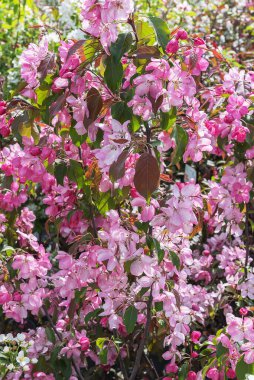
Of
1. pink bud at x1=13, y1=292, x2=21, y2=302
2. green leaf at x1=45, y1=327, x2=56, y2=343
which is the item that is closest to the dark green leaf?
pink bud at x1=13, y1=292, x2=21, y2=302

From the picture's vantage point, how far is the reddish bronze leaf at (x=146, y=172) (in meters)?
1.58

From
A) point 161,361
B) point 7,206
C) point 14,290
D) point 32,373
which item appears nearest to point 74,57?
point 7,206

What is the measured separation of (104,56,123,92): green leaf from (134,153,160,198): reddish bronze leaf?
21 cm

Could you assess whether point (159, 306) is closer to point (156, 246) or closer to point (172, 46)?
point (156, 246)

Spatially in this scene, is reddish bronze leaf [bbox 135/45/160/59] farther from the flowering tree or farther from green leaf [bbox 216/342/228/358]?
green leaf [bbox 216/342/228/358]

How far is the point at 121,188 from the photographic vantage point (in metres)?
1.88

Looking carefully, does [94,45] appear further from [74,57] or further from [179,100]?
[179,100]

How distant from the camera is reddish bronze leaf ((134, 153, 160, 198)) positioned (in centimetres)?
158

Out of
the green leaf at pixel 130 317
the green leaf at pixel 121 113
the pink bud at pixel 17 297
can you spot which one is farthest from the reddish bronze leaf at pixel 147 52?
the pink bud at pixel 17 297

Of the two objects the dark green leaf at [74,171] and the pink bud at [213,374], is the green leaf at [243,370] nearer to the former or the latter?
the pink bud at [213,374]

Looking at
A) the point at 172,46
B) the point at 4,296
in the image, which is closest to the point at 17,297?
the point at 4,296

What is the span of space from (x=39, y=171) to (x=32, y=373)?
831 mm

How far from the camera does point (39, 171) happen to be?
1.97 meters

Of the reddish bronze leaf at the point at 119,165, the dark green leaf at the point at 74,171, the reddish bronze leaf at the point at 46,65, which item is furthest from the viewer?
the dark green leaf at the point at 74,171
